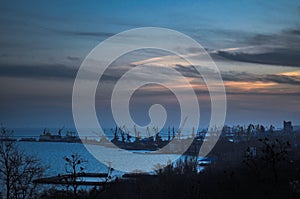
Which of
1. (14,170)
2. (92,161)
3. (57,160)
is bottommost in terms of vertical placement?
(92,161)

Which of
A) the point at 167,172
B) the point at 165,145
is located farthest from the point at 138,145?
the point at 167,172

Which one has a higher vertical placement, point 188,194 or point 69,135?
point 69,135

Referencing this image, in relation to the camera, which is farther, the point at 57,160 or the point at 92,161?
the point at 92,161

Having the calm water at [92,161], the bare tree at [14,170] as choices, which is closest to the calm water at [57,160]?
the calm water at [92,161]

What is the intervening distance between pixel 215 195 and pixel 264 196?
3246 millimetres

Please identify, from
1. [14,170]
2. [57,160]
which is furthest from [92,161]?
[14,170]

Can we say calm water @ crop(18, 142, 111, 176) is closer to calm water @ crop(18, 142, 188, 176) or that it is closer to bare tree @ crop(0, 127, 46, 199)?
calm water @ crop(18, 142, 188, 176)

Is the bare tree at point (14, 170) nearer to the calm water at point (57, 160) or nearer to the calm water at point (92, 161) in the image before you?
the calm water at point (57, 160)

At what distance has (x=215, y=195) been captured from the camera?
22.6 metres

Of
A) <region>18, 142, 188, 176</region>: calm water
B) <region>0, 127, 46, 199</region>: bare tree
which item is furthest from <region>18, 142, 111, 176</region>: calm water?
<region>0, 127, 46, 199</region>: bare tree

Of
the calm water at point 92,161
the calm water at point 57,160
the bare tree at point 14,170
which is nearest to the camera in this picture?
the bare tree at point 14,170

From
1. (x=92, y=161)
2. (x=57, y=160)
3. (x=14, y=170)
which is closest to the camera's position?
(x=14, y=170)

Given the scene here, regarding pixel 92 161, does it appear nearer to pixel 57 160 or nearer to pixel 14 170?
pixel 57 160

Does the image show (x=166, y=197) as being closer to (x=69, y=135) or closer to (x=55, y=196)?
(x=55, y=196)
